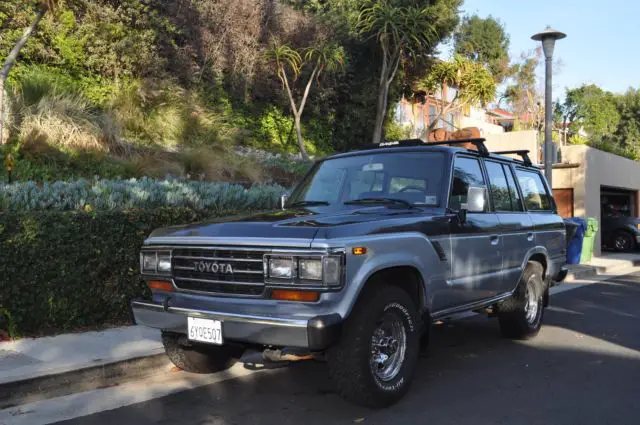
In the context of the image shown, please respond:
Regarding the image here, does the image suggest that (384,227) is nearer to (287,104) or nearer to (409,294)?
(409,294)

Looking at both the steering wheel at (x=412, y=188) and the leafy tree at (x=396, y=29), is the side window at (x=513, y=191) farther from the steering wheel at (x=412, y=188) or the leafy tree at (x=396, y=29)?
the leafy tree at (x=396, y=29)

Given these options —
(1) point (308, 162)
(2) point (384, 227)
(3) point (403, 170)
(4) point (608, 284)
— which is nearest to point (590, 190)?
(4) point (608, 284)

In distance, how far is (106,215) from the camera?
264 inches

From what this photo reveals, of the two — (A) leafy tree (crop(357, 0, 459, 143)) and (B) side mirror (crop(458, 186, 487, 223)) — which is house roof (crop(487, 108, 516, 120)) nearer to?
(A) leafy tree (crop(357, 0, 459, 143))

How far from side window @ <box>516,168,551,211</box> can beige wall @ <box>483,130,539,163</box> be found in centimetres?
1324

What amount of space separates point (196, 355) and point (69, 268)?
203 centimetres

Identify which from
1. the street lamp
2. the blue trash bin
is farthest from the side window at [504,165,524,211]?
the blue trash bin

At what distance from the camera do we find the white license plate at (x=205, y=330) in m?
4.23

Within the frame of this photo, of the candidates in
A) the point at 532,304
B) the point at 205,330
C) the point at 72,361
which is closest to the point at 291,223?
Answer: the point at 205,330

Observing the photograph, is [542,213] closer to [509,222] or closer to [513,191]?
[513,191]

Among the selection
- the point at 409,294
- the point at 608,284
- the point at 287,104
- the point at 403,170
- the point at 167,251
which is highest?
the point at 287,104

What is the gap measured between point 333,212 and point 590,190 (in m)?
15.6

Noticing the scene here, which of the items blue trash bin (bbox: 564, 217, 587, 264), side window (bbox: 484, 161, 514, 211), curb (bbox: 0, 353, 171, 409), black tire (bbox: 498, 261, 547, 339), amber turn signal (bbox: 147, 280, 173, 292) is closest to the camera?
amber turn signal (bbox: 147, 280, 173, 292)

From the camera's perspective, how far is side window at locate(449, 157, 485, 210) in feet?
17.9
